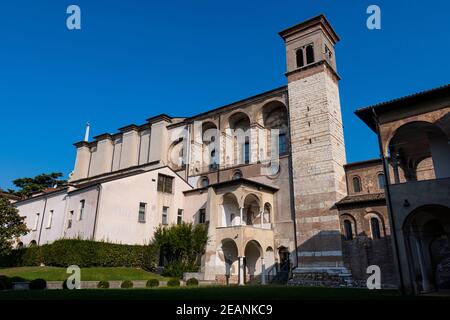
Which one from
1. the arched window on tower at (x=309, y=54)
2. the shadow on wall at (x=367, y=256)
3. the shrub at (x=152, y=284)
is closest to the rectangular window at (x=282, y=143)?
the arched window on tower at (x=309, y=54)

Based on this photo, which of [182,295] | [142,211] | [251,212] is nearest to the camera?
[182,295]

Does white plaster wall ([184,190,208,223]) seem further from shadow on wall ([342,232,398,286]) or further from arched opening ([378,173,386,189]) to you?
arched opening ([378,173,386,189])

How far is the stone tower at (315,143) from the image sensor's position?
28500 millimetres

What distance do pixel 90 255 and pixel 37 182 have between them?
4770cm

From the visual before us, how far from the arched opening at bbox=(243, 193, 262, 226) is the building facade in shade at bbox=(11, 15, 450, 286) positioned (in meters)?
0.11

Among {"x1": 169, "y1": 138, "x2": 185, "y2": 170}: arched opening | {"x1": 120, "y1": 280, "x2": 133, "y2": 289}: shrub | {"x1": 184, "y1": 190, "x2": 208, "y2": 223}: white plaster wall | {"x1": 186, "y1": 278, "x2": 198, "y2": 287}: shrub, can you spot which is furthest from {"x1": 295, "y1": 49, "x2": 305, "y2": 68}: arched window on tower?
{"x1": 120, "y1": 280, "x2": 133, "y2": 289}: shrub

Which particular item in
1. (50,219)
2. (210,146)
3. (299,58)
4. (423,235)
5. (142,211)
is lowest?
(423,235)

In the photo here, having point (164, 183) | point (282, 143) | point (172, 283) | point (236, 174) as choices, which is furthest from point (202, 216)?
point (172, 283)

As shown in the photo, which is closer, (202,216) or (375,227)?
(375,227)

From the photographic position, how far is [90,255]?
27.4 meters

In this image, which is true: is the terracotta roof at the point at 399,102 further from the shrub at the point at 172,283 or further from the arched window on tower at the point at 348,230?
the shrub at the point at 172,283

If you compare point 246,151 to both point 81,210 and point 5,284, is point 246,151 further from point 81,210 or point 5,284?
point 5,284

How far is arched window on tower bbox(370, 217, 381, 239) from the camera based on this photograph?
26609 millimetres
